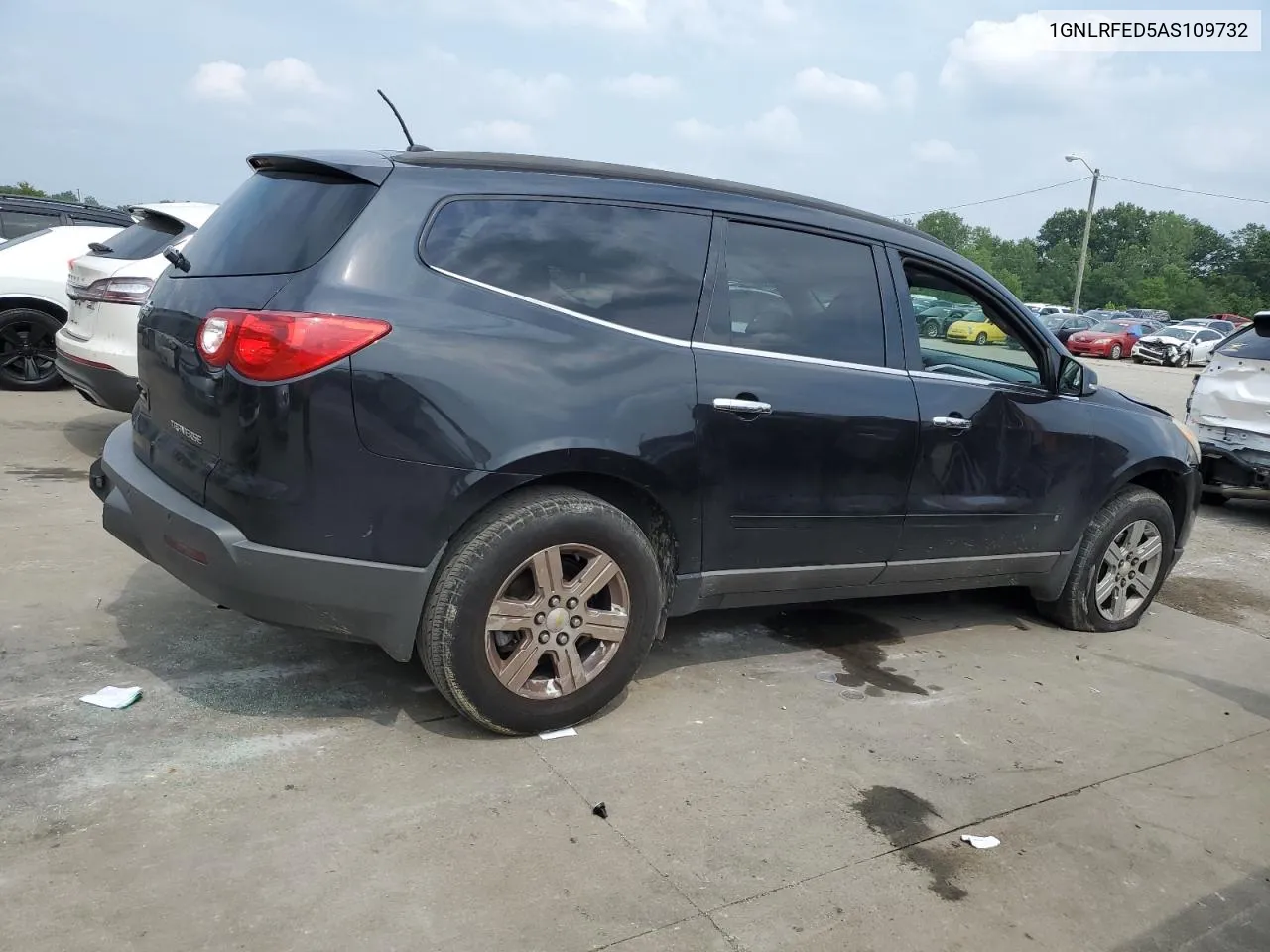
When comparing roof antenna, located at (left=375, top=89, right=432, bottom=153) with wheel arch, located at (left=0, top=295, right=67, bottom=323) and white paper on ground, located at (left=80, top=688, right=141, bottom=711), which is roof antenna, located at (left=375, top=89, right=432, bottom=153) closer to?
white paper on ground, located at (left=80, top=688, right=141, bottom=711)

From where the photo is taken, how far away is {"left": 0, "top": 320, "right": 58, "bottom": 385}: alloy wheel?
28.1 feet

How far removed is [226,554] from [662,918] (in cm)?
162

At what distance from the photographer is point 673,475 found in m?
3.41

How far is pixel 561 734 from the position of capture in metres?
3.41

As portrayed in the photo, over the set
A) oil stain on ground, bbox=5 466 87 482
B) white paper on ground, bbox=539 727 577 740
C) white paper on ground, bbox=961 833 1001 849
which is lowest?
white paper on ground, bbox=961 833 1001 849

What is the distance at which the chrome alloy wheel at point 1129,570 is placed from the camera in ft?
16.4

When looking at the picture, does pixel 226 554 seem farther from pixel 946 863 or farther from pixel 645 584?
pixel 946 863

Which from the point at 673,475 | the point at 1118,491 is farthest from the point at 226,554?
the point at 1118,491

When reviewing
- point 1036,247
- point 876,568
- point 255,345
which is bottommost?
point 876,568

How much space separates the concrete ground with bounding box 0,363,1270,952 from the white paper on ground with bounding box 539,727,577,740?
1.2 inches

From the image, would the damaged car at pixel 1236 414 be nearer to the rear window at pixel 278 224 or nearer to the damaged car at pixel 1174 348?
the rear window at pixel 278 224

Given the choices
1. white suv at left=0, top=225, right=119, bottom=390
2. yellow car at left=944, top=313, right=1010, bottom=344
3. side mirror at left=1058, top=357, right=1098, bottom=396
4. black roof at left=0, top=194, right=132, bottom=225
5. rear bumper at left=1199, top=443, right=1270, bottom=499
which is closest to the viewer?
yellow car at left=944, top=313, right=1010, bottom=344

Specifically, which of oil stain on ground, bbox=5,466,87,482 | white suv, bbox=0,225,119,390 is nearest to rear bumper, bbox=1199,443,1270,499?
oil stain on ground, bbox=5,466,87,482

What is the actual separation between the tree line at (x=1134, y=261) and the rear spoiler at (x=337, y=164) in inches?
3065
